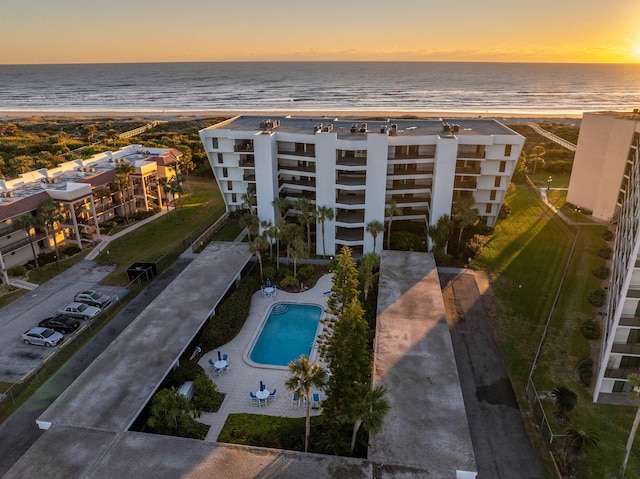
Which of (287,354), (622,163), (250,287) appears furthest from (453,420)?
(622,163)

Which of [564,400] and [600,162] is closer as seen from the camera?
[564,400]

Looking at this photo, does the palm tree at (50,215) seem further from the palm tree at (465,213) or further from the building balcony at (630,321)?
the building balcony at (630,321)

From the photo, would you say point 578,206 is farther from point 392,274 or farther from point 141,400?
point 141,400

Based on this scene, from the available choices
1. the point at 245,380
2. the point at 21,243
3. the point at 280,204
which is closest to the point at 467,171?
the point at 280,204

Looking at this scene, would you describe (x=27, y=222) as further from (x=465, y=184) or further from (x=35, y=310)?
(x=465, y=184)

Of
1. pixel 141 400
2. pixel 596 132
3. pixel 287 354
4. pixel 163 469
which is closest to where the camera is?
pixel 163 469

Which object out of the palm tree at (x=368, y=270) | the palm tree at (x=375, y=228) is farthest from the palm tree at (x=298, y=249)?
the palm tree at (x=375, y=228)
